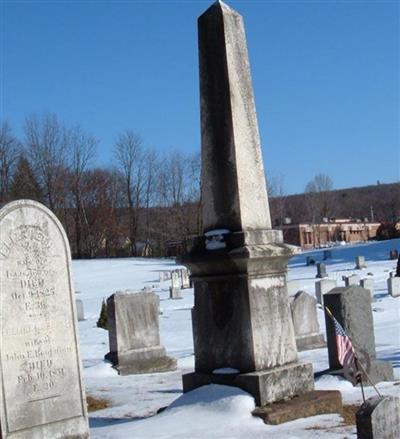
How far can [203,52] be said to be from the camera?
25.5 ft

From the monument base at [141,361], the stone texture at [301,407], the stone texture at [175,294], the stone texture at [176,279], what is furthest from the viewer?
the stone texture at [176,279]

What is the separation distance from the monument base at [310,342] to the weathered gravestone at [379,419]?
9482 mm

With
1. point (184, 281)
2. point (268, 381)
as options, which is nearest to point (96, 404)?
point (268, 381)

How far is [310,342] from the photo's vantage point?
1465cm

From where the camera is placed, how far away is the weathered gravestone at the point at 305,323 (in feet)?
47.4

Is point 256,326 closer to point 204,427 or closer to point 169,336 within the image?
point 204,427

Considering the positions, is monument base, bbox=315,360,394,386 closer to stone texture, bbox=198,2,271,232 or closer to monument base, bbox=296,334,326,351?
stone texture, bbox=198,2,271,232

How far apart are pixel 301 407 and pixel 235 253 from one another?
5.15 ft

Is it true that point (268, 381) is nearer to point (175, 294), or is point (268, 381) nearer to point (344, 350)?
point (344, 350)

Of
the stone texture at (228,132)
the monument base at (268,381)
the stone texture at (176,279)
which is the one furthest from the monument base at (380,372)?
the stone texture at (176,279)

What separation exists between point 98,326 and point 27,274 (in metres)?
13.2

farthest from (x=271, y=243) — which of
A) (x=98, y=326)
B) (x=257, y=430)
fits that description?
(x=98, y=326)

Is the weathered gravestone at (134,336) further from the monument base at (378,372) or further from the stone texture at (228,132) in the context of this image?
the stone texture at (228,132)

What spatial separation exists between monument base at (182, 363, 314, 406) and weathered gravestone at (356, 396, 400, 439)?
2018mm
